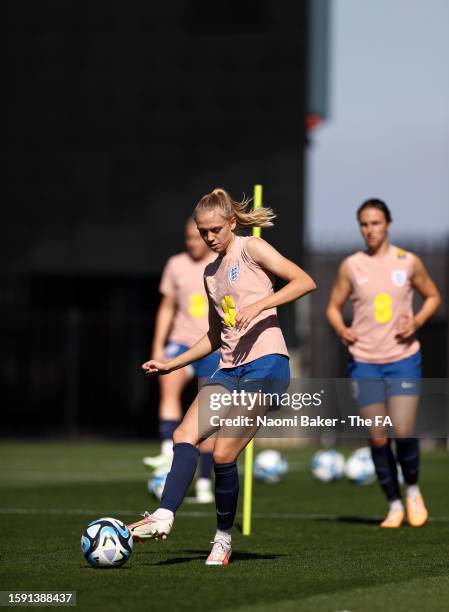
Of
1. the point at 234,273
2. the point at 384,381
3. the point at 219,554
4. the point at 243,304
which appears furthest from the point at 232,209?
the point at 384,381

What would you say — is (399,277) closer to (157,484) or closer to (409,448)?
(409,448)

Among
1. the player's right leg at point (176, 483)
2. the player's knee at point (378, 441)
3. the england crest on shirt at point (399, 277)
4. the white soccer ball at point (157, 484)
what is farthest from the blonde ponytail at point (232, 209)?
the white soccer ball at point (157, 484)

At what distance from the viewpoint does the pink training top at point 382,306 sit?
1061cm

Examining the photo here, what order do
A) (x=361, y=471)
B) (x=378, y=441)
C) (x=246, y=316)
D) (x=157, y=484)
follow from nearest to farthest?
1. (x=246, y=316)
2. (x=378, y=441)
3. (x=157, y=484)
4. (x=361, y=471)

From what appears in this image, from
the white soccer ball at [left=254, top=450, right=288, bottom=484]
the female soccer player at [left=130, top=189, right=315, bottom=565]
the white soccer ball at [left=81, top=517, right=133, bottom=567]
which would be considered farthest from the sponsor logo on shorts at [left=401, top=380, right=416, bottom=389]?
the white soccer ball at [left=254, top=450, right=288, bottom=484]

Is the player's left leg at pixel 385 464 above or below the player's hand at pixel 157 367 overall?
below

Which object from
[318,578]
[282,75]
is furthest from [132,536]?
[282,75]

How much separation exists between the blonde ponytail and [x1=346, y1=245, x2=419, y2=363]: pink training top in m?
2.75

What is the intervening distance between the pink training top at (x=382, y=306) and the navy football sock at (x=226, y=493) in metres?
2.87

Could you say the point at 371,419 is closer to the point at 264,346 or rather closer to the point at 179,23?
the point at 264,346

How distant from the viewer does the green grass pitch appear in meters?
6.57

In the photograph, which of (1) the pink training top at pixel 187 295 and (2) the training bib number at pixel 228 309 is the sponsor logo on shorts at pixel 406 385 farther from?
(1) the pink training top at pixel 187 295

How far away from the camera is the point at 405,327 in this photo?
34.5ft

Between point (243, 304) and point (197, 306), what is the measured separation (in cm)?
541
